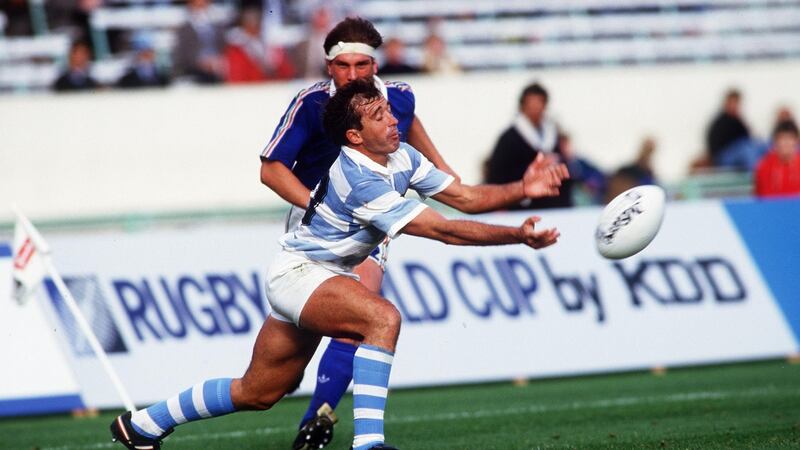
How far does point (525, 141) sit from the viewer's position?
13016 millimetres

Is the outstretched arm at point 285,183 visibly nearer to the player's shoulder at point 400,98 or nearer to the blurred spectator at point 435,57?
the player's shoulder at point 400,98

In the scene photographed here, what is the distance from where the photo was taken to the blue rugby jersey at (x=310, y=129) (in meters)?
7.96

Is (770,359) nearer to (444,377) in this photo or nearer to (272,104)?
(444,377)

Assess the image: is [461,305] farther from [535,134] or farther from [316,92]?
[316,92]

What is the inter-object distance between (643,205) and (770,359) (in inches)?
254

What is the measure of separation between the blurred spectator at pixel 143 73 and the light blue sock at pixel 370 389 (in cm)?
1124

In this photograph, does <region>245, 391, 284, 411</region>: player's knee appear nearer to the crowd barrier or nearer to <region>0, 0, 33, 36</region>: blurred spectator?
the crowd barrier

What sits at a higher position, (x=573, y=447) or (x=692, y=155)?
(x=573, y=447)

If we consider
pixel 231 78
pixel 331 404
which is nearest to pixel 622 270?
pixel 331 404

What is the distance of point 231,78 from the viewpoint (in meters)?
17.6

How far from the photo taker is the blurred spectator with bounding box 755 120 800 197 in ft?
46.3

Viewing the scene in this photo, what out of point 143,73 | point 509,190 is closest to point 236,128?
point 143,73

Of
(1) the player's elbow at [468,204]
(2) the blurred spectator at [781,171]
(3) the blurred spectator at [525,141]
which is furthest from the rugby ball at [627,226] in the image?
(2) the blurred spectator at [781,171]

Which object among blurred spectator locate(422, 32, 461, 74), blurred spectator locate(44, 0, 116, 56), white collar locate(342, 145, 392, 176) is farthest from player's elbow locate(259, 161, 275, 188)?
blurred spectator locate(422, 32, 461, 74)
